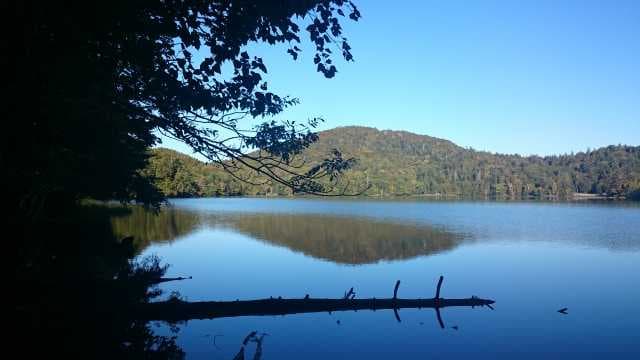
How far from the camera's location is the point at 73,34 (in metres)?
4.29

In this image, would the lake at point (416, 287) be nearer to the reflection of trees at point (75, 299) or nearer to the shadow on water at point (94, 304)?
the shadow on water at point (94, 304)

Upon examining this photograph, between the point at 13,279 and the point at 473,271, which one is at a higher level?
the point at 13,279

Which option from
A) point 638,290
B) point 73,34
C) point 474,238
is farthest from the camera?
point 474,238

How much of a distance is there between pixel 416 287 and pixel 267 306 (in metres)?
11.2

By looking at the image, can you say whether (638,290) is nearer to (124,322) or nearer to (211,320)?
(211,320)

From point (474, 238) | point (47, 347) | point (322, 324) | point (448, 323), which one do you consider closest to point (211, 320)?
point (322, 324)

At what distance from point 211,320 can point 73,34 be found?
14.1 meters

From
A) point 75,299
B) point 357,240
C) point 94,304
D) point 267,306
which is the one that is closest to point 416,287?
point 267,306

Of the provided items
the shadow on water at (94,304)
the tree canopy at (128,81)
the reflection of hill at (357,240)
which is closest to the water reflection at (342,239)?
the reflection of hill at (357,240)

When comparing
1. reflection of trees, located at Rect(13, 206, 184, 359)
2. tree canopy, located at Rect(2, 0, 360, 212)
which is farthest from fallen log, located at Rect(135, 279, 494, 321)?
tree canopy, located at Rect(2, 0, 360, 212)

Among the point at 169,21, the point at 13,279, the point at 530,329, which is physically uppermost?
the point at 169,21

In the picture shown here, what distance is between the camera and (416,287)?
25234mm

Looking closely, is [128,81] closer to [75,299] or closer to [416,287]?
[75,299]

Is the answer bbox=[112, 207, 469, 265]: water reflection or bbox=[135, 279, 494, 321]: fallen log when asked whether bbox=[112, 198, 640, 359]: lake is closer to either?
bbox=[112, 207, 469, 265]: water reflection
